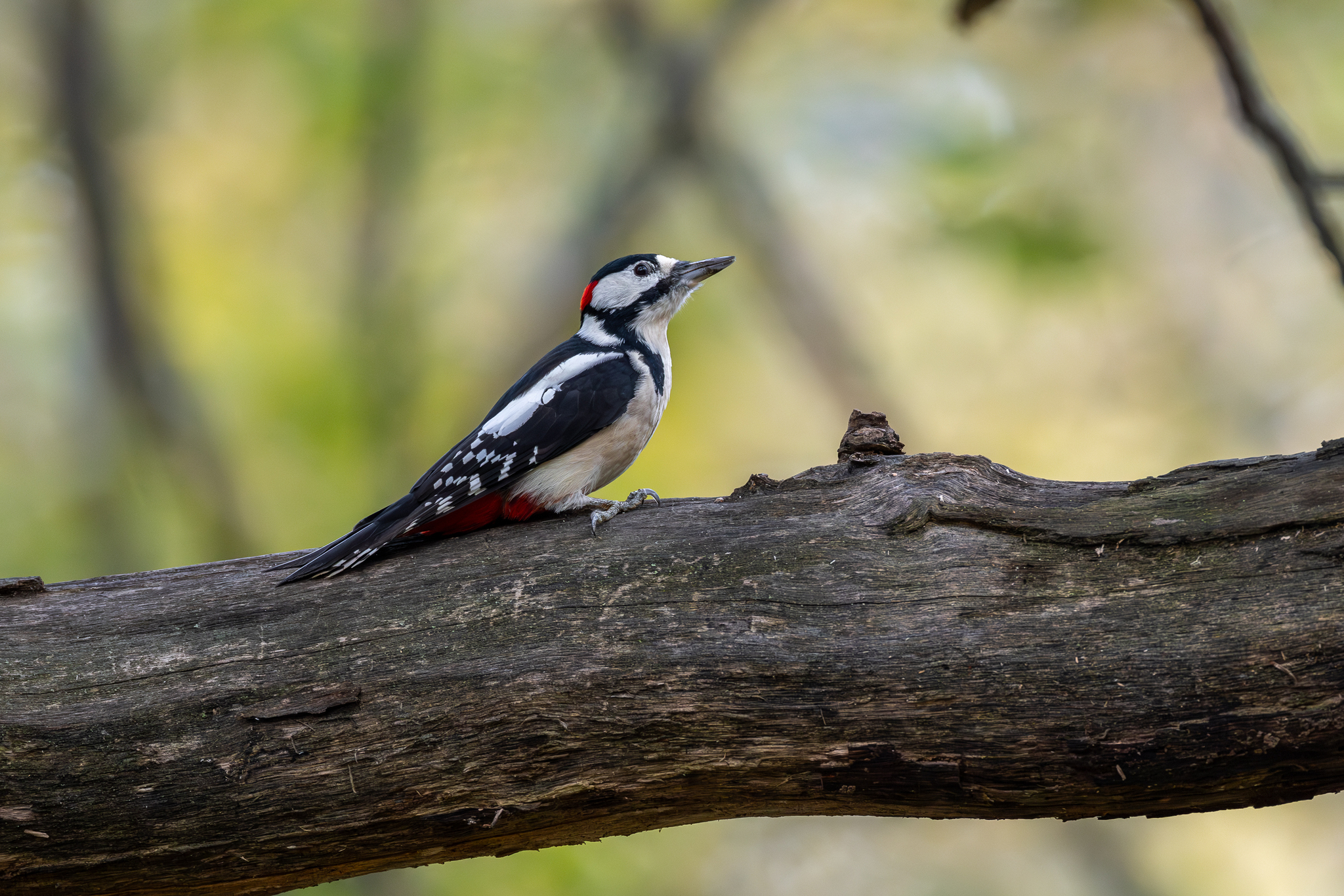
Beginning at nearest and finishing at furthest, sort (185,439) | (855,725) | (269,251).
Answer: (855,725), (185,439), (269,251)

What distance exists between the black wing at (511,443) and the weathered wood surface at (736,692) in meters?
0.31

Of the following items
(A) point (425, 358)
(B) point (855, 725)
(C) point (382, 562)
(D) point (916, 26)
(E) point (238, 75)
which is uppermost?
(E) point (238, 75)

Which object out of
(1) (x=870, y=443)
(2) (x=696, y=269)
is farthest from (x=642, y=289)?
(1) (x=870, y=443)

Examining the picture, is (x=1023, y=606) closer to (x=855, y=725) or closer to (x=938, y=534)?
(x=938, y=534)

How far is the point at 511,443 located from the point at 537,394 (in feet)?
0.85

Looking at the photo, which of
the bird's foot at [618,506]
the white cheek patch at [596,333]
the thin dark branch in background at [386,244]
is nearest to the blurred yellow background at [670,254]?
the thin dark branch in background at [386,244]

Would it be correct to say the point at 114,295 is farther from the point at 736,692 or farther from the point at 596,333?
the point at 736,692

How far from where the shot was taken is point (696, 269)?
4.08m

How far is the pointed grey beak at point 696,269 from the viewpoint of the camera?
4055mm

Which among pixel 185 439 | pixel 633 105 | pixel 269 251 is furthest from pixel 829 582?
pixel 269 251

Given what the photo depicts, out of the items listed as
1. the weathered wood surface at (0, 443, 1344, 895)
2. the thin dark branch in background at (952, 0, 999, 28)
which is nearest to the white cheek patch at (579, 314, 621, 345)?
the weathered wood surface at (0, 443, 1344, 895)

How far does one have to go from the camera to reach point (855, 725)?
2262 mm

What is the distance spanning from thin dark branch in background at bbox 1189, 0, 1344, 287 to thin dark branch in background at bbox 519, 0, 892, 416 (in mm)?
3687

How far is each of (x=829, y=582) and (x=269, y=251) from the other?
241 inches
